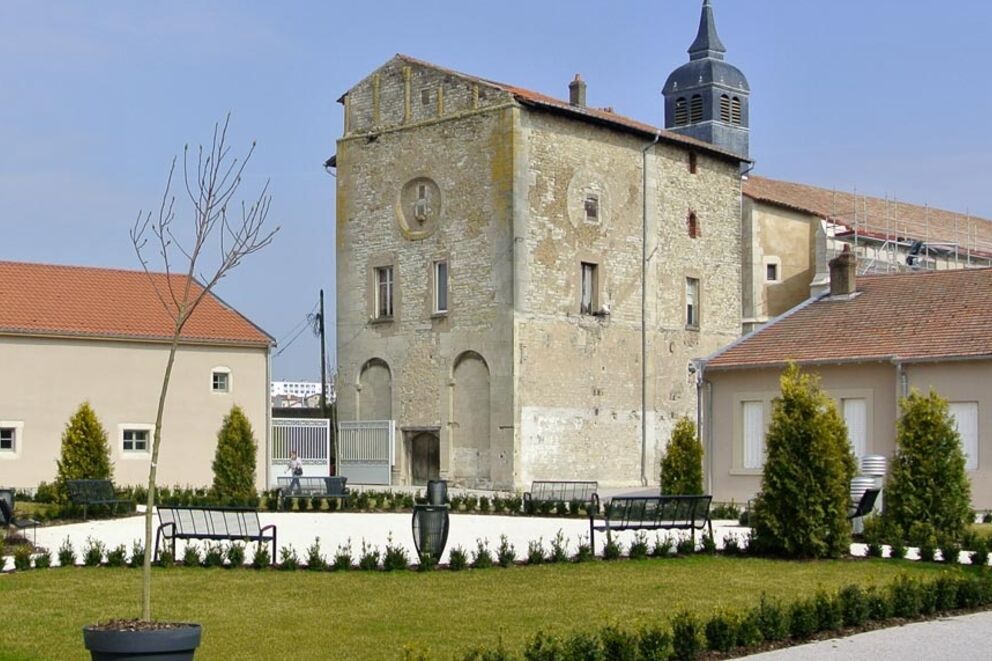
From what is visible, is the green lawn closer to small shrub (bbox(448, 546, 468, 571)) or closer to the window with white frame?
small shrub (bbox(448, 546, 468, 571))

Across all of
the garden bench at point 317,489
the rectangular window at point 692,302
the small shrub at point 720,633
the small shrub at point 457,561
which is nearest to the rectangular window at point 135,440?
the garden bench at point 317,489

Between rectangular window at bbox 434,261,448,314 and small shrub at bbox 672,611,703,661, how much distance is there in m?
33.1

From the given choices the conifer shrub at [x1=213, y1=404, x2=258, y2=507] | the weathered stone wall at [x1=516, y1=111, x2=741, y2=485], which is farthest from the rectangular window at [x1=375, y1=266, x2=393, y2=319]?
the conifer shrub at [x1=213, y1=404, x2=258, y2=507]

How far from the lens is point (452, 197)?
145ft

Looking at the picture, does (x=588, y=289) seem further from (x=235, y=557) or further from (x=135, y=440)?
(x=235, y=557)

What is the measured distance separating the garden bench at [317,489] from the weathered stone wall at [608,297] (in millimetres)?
10296

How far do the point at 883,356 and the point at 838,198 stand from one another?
28.2 m

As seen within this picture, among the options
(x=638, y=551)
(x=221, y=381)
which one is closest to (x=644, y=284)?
(x=221, y=381)

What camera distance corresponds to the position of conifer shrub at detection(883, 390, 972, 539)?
2075 centimetres

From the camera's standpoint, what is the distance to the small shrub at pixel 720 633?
12062 mm

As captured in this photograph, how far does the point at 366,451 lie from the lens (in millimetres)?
45625

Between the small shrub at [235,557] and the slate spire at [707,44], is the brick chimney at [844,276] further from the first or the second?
the slate spire at [707,44]

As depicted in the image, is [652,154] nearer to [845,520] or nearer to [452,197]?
[452,197]

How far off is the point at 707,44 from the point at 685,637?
51871 mm
